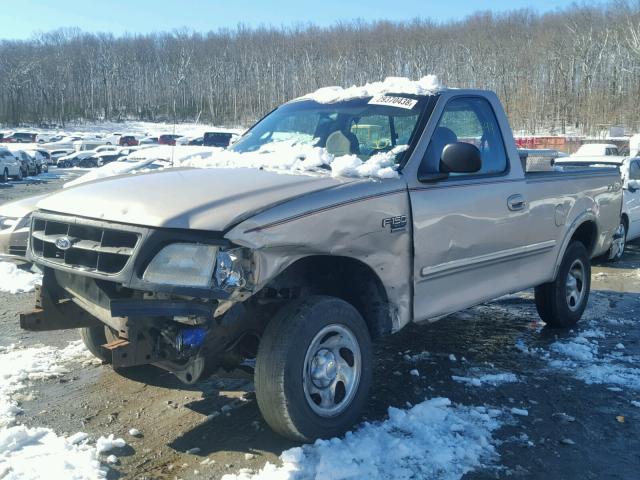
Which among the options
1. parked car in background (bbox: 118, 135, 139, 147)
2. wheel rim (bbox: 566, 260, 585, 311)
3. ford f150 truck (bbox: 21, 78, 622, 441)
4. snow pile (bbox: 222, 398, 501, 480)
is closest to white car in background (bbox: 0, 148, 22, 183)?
ford f150 truck (bbox: 21, 78, 622, 441)

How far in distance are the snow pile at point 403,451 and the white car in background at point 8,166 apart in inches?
1206

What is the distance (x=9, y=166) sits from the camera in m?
31.3

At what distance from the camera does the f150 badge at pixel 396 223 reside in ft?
13.1

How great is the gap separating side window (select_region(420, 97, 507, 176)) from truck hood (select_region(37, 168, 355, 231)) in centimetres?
97

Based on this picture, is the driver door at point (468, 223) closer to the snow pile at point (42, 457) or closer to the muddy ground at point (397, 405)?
the muddy ground at point (397, 405)

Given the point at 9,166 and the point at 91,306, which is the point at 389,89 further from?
the point at 9,166

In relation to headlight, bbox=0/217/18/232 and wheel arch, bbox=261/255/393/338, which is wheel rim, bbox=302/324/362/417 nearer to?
wheel arch, bbox=261/255/393/338

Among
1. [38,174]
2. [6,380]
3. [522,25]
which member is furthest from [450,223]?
[522,25]

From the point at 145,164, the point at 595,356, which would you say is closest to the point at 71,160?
the point at 145,164

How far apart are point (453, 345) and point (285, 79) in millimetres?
112616

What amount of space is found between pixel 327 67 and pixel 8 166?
86537mm

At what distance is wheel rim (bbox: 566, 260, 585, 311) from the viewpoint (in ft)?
20.5

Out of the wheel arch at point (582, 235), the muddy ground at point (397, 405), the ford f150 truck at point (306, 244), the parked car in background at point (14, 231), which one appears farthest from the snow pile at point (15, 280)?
the wheel arch at point (582, 235)

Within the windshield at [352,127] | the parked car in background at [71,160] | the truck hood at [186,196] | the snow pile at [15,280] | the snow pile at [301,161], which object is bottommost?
the snow pile at [15,280]
